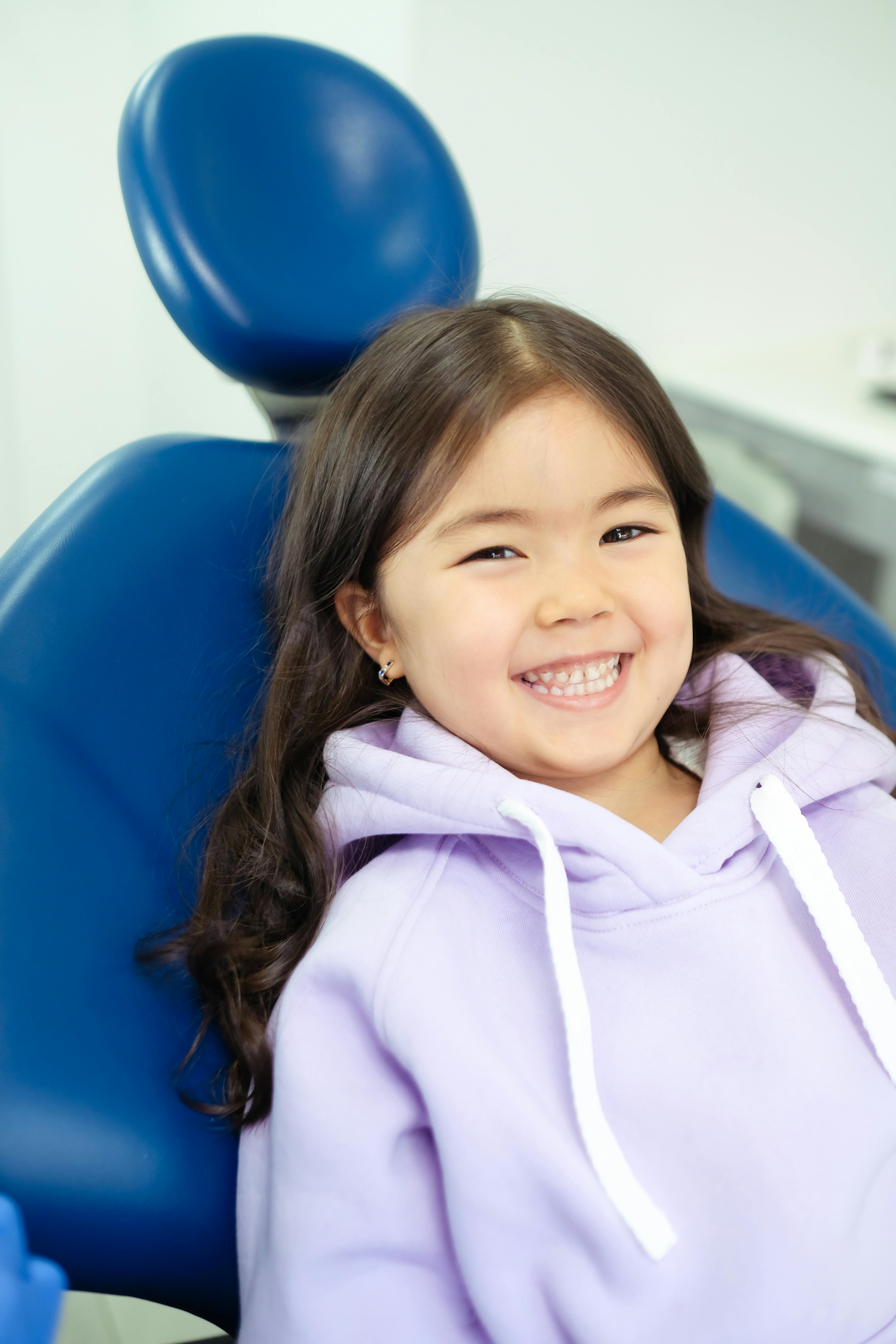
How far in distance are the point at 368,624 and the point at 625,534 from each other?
0.19 m

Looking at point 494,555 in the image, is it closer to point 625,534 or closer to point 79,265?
point 625,534

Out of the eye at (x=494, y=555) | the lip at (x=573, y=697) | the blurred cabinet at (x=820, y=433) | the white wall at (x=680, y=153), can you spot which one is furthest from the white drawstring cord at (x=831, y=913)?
the white wall at (x=680, y=153)

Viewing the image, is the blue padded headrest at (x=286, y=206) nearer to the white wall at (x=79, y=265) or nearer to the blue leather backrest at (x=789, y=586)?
the blue leather backrest at (x=789, y=586)

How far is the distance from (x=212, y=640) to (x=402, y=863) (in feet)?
0.66

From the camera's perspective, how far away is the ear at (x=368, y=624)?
774 millimetres

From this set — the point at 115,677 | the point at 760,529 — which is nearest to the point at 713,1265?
the point at 115,677

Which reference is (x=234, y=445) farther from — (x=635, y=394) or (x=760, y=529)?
(x=760, y=529)

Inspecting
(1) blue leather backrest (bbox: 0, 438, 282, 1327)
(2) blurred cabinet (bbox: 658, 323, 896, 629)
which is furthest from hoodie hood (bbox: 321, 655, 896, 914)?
(2) blurred cabinet (bbox: 658, 323, 896, 629)

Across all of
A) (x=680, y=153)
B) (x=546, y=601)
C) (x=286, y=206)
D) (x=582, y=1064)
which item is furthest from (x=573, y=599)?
(x=680, y=153)

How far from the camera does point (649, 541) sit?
2.38 ft

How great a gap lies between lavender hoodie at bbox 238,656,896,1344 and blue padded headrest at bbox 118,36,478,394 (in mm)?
320

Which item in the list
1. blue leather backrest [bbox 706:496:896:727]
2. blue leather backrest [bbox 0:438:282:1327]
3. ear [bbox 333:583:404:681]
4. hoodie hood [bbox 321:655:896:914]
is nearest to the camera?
blue leather backrest [bbox 0:438:282:1327]

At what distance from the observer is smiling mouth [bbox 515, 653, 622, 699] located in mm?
702

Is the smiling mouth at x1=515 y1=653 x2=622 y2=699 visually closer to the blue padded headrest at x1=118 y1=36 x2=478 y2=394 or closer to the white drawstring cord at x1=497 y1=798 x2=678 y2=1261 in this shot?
the white drawstring cord at x1=497 y1=798 x2=678 y2=1261
